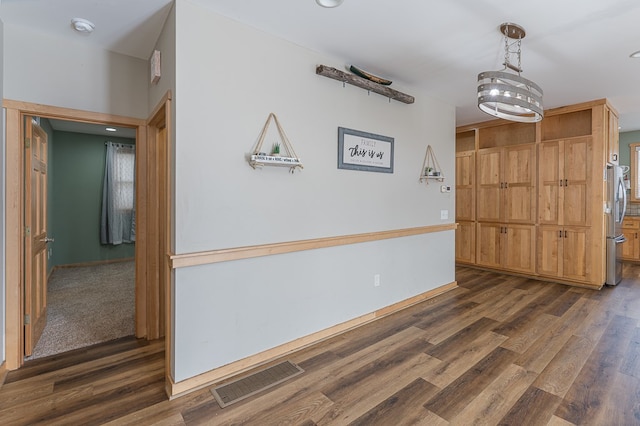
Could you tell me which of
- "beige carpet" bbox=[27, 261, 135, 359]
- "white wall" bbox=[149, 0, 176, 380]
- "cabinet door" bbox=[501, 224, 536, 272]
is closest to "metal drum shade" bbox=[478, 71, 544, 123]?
"white wall" bbox=[149, 0, 176, 380]

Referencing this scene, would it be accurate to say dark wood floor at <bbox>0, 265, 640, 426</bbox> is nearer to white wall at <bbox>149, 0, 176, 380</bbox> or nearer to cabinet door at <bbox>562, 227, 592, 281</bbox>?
white wall at <bbox>149, 0, 176, 380</bbox>

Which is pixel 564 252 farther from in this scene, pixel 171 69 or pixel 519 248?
pixel 171 69

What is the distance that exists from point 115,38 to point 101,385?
2.56 metres

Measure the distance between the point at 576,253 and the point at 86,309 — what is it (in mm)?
6324

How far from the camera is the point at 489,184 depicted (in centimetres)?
528

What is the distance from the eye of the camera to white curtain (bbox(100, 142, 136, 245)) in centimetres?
608

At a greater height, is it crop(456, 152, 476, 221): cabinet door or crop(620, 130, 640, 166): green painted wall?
crop(620, 130, 640, 166): green painted wall

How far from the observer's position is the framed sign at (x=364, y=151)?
2.99 meters

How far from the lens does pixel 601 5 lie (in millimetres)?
2129

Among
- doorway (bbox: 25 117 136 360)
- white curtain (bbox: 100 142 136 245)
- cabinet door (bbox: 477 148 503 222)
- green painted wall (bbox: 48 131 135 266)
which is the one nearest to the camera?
doorway (bbox: 25 117 136 360)

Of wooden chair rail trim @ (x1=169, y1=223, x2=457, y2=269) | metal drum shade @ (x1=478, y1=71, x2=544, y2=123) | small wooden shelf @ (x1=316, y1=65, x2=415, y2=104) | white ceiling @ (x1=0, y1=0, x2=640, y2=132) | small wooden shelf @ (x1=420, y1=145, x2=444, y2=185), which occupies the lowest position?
wooden chair rail trim @ (x1=169, y1=223, x2=457, y2=269)

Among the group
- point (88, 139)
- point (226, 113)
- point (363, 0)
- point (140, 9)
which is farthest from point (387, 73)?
point (88, 139)

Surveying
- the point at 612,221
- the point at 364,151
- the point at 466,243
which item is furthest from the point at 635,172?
the point at 364,151

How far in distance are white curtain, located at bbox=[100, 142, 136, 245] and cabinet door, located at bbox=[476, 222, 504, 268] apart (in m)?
6.37
